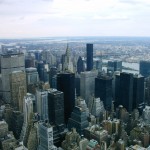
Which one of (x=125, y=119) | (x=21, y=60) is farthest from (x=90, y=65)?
(x=125, y=119)

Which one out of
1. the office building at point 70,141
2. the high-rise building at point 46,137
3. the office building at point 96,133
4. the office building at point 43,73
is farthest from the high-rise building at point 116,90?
the high-rise building at point 46,137

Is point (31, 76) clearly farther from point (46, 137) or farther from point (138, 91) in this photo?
point (46, 137)

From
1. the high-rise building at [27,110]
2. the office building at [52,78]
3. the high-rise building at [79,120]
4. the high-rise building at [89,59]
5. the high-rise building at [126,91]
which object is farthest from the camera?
the high-rise building at [89,59]

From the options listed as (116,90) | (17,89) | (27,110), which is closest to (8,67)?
(17,89)

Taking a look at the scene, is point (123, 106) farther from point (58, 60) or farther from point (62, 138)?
point (58, 60)

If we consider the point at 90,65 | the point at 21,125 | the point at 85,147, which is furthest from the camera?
the point at 90,65

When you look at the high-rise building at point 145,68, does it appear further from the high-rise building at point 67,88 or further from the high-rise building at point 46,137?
the high-rise building at point 46,137

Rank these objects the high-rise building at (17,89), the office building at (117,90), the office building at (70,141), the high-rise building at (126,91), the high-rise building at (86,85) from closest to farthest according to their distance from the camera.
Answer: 1. the office building at (70,141)
2. the high-rise building at (17,89)
3. the high-rise building at (126,91)
4. the office building at (117,90)
5. the high-rise building at (86,85)
